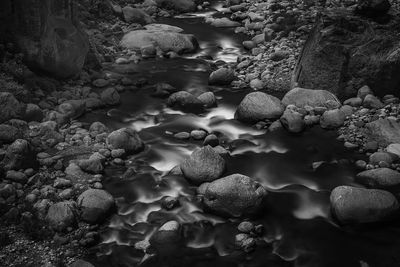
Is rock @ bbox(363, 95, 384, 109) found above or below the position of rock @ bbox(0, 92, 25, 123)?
above

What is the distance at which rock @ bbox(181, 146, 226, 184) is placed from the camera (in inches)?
320

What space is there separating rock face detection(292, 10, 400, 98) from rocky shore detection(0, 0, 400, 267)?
0.03 metres

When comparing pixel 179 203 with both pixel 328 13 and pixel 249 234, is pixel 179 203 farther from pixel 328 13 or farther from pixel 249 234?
pixel 328 13

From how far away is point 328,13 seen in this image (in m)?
11.0

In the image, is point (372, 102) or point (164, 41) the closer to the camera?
point (372, 102)

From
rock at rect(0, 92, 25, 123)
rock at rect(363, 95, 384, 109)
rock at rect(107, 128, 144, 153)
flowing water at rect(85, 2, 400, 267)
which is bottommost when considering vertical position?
flowing water at rect(85, 2, 400, 267)

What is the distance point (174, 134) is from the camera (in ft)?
32.4

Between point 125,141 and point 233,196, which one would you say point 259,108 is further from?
point 233,196

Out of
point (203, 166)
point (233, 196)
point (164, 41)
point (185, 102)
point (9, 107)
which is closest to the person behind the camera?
point (233, 196)

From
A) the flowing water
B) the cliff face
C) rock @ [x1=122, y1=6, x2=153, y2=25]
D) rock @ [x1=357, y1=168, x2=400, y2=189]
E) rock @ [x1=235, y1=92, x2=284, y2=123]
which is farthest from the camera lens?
rock @ [x1=122, y1=6, x2=153, y2=25]

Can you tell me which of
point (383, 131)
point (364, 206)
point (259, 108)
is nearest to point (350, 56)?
point (383, 131)

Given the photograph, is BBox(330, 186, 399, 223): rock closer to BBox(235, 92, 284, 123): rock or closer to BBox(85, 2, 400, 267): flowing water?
BBox(85, 2, 400, 267): flowing water

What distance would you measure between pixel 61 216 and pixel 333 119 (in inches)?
223

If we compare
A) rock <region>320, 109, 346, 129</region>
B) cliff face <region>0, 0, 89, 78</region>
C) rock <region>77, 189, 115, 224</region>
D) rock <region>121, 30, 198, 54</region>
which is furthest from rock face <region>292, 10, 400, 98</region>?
rock <region>77, 189, 115, 224</region>
